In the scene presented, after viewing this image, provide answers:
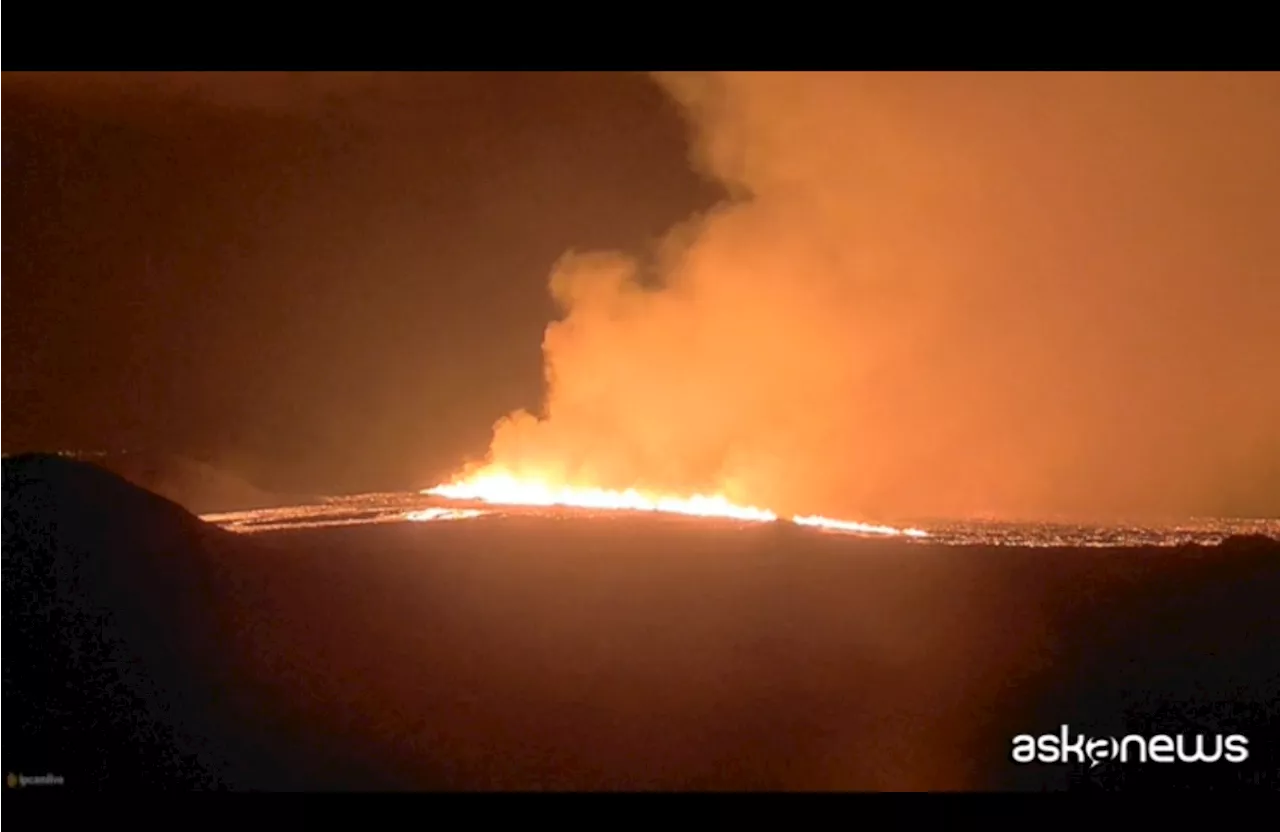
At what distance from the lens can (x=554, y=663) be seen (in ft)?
20.9

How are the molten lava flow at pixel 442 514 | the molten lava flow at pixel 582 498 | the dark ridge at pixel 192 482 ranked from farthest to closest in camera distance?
the molten lava flow at pixel 582 498 < the dark ridge at pixel 192 482 < the molten lava flow at pixel 442 514

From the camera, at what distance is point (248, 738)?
5.69 m

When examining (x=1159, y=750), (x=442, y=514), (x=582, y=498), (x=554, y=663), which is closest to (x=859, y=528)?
(x=582, y=498)

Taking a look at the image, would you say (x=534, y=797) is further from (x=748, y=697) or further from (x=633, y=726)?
(x=748, y=697)

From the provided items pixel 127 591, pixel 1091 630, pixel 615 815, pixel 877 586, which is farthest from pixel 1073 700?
pixel 127 591

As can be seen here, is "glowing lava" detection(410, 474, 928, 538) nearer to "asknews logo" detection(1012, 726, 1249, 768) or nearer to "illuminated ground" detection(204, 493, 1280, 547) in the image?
"illuminated ground" detection(204, 493, 1280, 547)

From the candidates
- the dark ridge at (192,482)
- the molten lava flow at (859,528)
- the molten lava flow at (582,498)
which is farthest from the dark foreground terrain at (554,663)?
A: the dark ridge at (192,482)

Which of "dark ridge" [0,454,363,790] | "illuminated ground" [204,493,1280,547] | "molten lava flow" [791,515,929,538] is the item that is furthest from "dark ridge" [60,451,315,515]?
"molten lava flow" [791,515,929,538]

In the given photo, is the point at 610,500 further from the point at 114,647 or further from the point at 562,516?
the point at 114,647

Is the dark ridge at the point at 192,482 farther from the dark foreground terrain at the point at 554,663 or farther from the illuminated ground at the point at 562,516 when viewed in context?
the dark foreground terrain at the point at 554,663

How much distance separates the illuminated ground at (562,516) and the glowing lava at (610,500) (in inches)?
10.0

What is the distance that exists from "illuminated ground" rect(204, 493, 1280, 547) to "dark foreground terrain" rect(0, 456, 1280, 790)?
0.76 meters

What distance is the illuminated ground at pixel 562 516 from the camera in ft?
26.2

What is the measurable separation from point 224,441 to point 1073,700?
6046 mm
